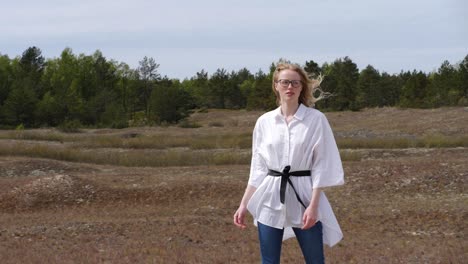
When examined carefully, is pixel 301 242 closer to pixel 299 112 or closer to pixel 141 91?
pixel 299 112

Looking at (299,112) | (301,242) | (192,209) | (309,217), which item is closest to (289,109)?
(299,112)

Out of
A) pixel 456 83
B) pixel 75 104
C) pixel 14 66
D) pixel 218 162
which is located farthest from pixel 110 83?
pixel 218 162

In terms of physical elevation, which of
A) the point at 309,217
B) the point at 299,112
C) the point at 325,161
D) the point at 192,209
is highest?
the point at 299,112

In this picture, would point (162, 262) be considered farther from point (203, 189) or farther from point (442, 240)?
point (203, 189)

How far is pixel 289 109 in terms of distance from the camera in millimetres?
4738

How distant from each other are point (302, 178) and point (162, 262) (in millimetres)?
5482

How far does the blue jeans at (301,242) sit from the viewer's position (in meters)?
4.52

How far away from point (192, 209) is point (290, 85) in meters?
14.0

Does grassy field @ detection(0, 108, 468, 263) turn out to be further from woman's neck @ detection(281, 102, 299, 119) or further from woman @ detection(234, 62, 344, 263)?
woman's neck @ detection(281, 102, 299, 119)

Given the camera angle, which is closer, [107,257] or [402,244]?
[107,257]

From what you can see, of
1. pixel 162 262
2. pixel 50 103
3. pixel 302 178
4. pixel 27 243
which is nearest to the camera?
pixel 302 178

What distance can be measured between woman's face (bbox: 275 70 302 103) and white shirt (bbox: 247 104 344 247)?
0.12 metres

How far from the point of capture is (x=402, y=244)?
38.1 ft

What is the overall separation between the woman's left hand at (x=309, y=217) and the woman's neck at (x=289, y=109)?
78 centimetres
